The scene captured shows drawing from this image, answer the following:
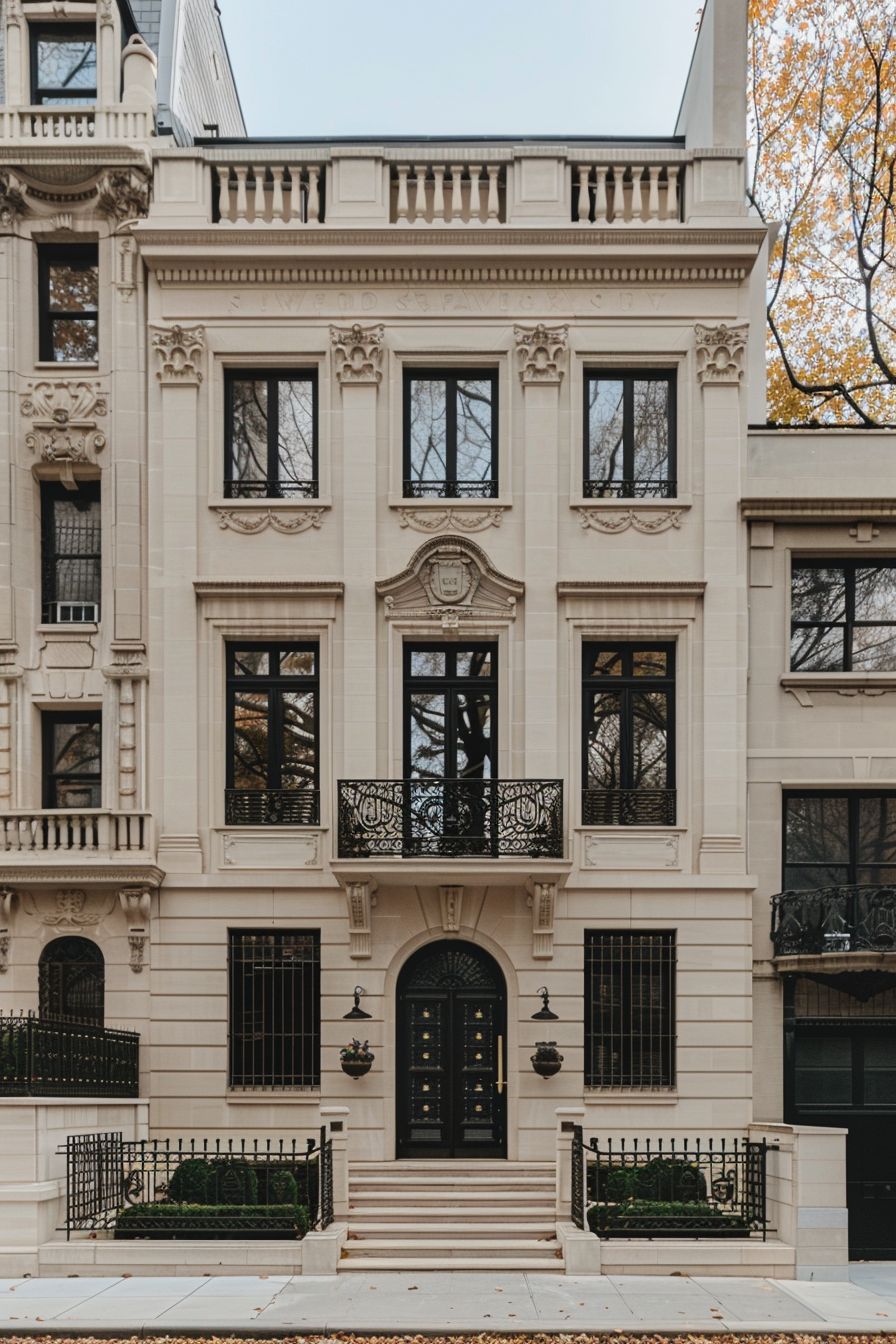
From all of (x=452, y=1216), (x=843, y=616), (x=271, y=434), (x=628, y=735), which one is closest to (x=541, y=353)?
(x=271, y=434)

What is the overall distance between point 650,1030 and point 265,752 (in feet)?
22.6

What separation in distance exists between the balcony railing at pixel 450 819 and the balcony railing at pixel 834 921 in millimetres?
3485

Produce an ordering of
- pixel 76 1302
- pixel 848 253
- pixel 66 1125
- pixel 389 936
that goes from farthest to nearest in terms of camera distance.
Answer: pixel 848 253, pixel 389 936, pixel 66 1125, pixel 76 1302

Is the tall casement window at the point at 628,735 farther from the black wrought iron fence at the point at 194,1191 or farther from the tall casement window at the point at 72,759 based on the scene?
the tall casement window at the point at 72,759

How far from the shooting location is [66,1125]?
15.5 metres

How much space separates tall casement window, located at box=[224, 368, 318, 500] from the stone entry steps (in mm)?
9813

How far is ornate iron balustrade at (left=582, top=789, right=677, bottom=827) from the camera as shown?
61.9 ft

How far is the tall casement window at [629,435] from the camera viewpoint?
19.4 metres

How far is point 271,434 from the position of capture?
64.3 ft

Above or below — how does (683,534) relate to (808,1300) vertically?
above

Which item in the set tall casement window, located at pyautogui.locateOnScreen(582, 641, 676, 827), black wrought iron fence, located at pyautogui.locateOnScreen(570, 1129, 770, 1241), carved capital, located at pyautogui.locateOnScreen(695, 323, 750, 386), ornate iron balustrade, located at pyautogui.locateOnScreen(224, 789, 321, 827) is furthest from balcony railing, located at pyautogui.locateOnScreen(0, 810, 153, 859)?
carved capital, located at pyautogui.locateOnScreen(695, 323, 750, 386)

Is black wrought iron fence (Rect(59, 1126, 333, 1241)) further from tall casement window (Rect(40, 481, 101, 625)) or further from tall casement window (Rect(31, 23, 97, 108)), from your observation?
tall casement window (Rect(31, 23, 97, 108))

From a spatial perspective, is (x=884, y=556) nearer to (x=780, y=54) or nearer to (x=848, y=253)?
(x=848, y=253)

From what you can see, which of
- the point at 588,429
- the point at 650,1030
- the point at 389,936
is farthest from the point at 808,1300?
the point at 588,429
